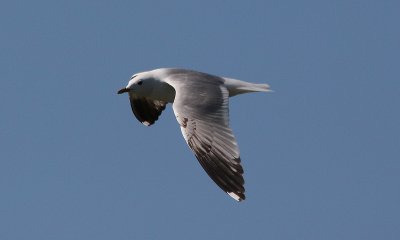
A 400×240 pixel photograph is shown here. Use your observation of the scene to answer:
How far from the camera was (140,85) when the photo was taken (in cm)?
1667

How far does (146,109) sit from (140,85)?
1.50 m

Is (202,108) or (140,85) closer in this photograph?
(202,108)

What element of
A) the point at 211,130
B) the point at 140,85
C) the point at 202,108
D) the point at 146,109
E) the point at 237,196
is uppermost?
the point at 140,85

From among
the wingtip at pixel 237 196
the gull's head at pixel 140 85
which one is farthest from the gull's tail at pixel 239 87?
the wingtip at pixel 237 196

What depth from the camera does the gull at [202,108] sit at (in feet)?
45.4

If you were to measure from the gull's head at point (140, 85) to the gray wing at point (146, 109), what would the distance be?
113cm

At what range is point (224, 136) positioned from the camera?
1418 cm

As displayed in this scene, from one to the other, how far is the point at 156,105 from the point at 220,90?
8.66 ft

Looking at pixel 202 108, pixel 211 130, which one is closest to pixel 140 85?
pixel 202 108

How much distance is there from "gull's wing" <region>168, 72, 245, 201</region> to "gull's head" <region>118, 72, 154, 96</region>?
2.26 ft

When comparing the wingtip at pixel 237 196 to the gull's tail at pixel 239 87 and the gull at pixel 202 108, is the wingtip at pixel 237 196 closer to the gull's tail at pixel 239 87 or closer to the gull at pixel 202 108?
the gull at pixel 202 108

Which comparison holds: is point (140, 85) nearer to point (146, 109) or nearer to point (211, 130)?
point (146, 109)

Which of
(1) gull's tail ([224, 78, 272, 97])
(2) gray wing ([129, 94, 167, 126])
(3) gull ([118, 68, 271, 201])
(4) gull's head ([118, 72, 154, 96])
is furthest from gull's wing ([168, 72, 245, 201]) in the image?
(2) gray wing ([129, 94, 167, 126])

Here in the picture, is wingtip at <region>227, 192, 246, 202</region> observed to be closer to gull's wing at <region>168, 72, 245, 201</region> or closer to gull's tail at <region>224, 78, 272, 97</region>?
gull's wing at <region>168, 72, 245, 201</region>
